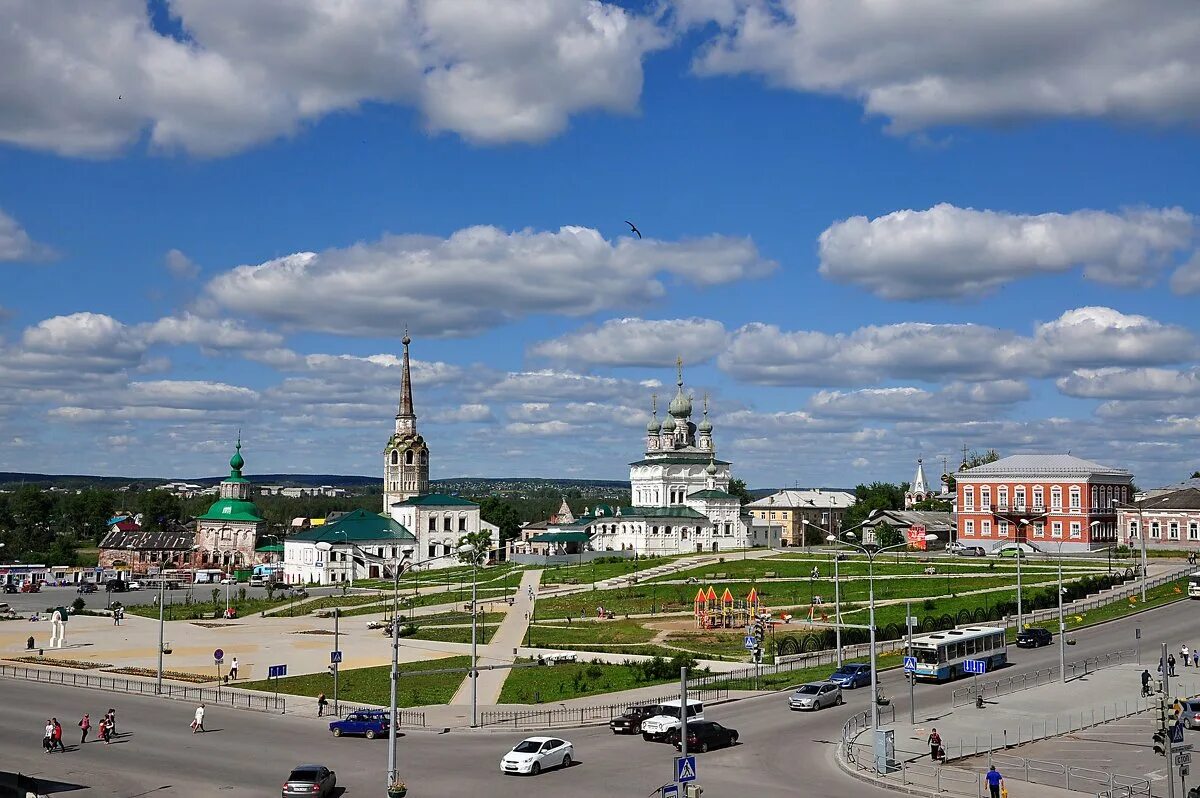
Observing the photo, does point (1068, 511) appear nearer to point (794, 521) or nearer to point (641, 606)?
point (641, 606)

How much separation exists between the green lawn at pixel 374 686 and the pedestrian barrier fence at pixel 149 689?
91.8 inches

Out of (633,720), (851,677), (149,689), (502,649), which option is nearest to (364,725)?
(633,720)

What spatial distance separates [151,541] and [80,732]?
449 feet

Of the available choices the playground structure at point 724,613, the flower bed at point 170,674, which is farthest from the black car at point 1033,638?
the flower bed at point 170,674

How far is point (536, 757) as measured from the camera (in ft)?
119

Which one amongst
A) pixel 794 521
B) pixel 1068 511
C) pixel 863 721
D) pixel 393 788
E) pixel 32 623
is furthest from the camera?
pixel 794 521

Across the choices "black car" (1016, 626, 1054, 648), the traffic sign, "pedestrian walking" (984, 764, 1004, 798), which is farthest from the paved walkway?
"black car" (1016, 626, 1054, 648)

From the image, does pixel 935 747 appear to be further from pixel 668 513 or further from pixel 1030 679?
pixel 668 513

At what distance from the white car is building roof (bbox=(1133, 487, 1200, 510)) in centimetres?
8663

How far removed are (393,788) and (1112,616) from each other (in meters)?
58.3

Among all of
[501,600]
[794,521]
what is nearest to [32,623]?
[501,600]

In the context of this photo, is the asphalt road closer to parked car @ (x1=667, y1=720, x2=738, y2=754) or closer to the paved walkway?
parked car @ (x1=667, y1=720, x2=738, y2=754)

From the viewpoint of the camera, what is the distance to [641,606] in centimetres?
9338

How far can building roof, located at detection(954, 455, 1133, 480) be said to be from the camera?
4513 inches
